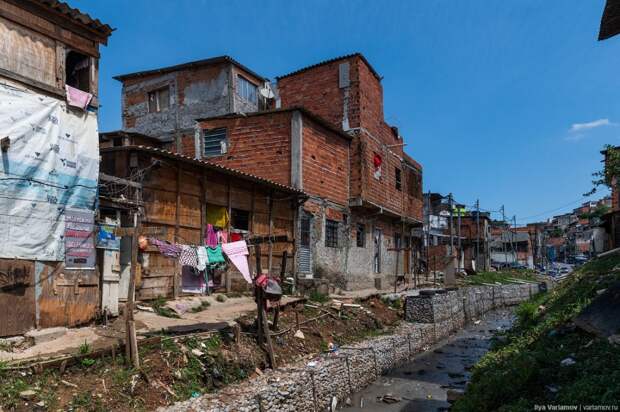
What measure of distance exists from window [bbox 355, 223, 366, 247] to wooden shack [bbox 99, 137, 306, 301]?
6666 mm

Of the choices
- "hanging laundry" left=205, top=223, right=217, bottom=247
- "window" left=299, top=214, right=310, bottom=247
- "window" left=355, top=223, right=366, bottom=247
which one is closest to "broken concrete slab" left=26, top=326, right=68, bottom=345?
"hanging laundry" left=205, top=223, right=217, bottom=247

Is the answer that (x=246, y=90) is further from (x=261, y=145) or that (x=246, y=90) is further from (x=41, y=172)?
(x=41, y=172)

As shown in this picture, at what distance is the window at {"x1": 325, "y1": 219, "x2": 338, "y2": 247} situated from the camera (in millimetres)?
17969

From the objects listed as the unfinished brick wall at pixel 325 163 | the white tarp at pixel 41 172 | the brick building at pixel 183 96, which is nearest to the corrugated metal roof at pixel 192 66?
the brick building at pixel 183 96

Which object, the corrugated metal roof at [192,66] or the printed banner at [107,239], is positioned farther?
the corrugated metal roof at [192,66]

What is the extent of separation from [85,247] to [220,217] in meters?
4.88

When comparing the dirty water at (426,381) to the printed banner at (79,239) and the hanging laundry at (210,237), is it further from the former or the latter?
the printed banner at (79,239)

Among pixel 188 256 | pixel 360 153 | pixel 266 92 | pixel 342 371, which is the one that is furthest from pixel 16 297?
pixel 266 92

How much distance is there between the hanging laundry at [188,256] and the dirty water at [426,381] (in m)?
4.75

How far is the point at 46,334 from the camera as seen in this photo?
7.46 meters

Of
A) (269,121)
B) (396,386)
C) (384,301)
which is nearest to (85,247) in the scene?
(396,386)

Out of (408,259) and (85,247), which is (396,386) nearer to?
(85,247)

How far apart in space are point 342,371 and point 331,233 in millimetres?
8504

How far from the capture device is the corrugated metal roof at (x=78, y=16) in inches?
327
